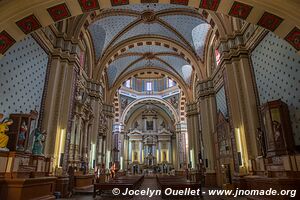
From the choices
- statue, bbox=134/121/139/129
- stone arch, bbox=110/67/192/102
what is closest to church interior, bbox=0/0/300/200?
stone arch, bbox=110/67/192/102

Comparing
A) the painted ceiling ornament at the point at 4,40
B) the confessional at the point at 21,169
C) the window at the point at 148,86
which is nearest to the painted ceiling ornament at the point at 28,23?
the painted ceiling ornament at the point at 4,40

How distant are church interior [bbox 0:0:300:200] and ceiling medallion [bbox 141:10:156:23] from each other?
7 centimetres

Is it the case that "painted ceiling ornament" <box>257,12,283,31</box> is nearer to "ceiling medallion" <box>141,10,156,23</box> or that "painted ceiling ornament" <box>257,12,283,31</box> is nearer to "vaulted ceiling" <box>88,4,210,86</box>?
"vaulted ceiling" <box>88,4,210,86</box>

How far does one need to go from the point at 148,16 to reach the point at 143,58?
6.34 meters

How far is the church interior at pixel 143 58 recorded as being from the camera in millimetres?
5656

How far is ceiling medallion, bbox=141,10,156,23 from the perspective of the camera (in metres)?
13.6

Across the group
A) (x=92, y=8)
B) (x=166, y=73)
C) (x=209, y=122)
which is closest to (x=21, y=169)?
(x=92, y=8)

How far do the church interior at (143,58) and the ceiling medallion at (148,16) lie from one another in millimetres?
69

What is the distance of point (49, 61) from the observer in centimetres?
913

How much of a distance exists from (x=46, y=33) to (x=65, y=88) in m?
2.52

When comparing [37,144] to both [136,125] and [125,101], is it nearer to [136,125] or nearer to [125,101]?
[125,101]

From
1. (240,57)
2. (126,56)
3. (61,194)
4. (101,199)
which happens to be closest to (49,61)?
(61,194)

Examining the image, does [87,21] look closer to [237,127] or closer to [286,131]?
[237,127]

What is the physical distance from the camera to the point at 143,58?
2000 centimetres
